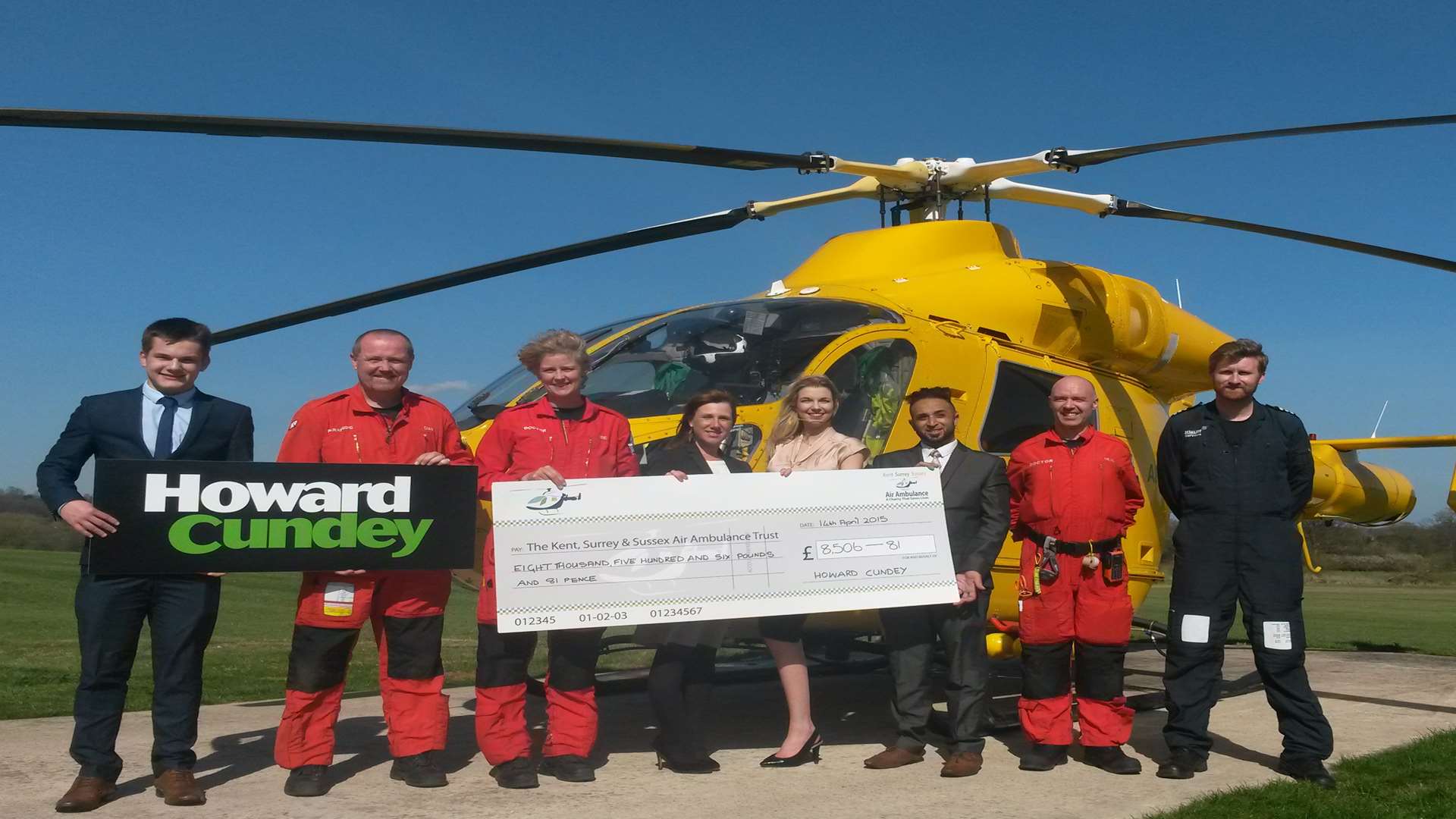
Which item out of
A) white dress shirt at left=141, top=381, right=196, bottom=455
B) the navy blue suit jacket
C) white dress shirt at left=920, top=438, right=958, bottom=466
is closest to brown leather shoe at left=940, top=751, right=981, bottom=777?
white dress shirt at left=920, top=438, right=958, bottom=466

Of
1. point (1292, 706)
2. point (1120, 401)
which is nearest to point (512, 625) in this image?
point (1292, 706)

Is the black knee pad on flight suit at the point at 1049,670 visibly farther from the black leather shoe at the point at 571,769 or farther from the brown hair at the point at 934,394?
the black leather shoe at the point at 571,769

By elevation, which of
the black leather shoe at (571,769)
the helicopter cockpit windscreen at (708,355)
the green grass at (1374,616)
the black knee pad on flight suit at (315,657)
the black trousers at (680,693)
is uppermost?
the helicopter cockpit windscreen at (708,355)

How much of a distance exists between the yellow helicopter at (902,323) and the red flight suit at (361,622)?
936 mm

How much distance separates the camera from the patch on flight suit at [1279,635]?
15.7 feet

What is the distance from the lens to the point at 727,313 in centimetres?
620

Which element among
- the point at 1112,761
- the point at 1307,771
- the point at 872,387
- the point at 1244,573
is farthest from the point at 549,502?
the point at 1307,771

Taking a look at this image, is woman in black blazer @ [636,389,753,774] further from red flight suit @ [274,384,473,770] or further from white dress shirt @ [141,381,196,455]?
white dress shirt @ [141,381,196,455]

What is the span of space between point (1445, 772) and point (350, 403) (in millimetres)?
5194

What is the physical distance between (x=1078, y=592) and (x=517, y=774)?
104 inches

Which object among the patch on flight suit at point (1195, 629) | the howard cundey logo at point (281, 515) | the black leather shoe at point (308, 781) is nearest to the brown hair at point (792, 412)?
the howard cundey logo at point (281, 515)

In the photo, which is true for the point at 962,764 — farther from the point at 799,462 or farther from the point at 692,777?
the point at 799,462

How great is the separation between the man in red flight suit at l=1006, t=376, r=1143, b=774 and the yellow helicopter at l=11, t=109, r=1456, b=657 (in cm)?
93

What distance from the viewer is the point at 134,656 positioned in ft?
13.4
